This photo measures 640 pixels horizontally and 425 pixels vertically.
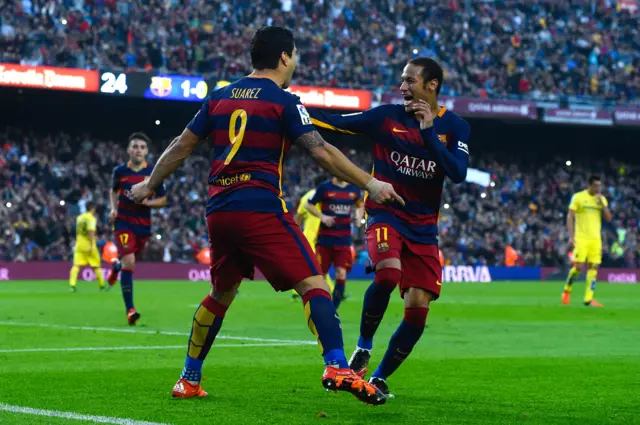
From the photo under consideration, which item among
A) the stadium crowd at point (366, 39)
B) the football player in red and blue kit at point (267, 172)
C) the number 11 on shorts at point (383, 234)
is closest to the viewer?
the football player in red and blue kit at point (267, 172)

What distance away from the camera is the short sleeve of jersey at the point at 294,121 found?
6.49 m

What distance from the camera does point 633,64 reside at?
48531 mm

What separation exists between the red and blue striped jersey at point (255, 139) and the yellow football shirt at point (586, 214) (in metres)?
17.2

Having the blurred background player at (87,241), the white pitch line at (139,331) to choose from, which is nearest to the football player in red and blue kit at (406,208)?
the white pitch line at (139,331)

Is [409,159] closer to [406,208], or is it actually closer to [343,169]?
[406,208]

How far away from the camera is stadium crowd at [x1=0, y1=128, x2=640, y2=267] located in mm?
36750

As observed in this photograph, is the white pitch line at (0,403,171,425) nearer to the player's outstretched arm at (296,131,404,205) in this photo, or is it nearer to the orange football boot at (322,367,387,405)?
the orange football boot at (322,367,387,405)

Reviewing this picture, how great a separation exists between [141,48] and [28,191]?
247 inches

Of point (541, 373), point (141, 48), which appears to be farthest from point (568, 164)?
point (541, 373)

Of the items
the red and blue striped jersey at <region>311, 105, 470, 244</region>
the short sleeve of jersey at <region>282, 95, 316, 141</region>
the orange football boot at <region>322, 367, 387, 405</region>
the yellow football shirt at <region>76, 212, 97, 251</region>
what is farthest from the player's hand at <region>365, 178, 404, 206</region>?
the yellow football shirt at <region>76, 212, 97, 251</region>

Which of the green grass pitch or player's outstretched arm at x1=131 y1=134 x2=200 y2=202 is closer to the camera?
the green grass pitch

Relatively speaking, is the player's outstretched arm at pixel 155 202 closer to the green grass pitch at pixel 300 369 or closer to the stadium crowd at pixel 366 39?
the green grass pitch at pixel 300 369

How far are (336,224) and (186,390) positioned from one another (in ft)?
39.6

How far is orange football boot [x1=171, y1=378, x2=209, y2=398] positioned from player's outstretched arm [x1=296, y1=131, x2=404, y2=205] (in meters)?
1.80
